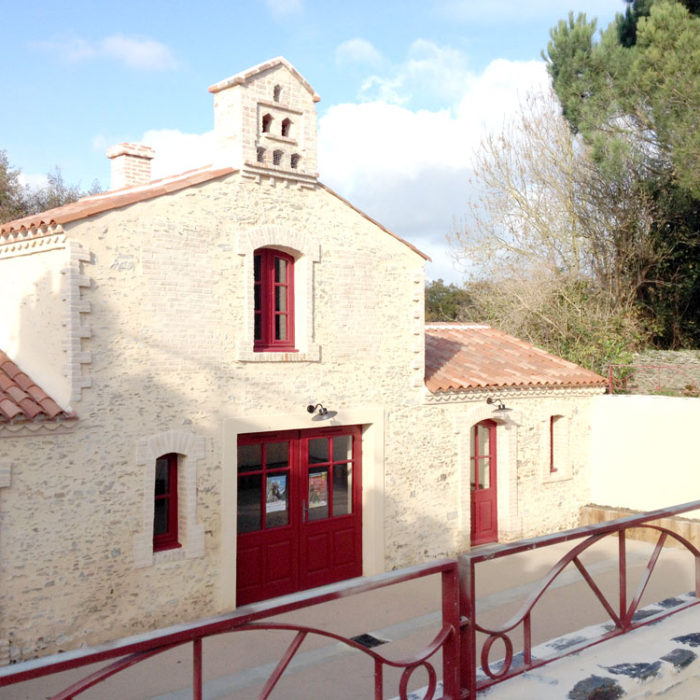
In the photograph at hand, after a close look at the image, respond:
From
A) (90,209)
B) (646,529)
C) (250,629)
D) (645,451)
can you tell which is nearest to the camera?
(250,629)

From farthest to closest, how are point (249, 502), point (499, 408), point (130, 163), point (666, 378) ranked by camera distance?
point (666, 378), point (499, 408), point (130, 163), point (249, 502)

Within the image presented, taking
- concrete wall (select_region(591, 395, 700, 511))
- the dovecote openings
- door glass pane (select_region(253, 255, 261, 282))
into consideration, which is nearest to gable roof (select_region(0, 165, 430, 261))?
the dovecote openings

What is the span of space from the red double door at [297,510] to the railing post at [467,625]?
6.54 meters

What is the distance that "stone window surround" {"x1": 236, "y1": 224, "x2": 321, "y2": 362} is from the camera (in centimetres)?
973

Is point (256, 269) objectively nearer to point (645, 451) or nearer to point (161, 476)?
point (161, 476)

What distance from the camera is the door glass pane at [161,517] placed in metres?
9.26

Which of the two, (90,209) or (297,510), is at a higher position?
(90,209)

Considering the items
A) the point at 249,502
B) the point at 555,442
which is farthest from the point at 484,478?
the point at 249,502

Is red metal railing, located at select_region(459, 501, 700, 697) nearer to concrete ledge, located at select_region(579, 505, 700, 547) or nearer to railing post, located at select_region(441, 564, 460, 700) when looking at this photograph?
railing post, located at select_region(441, 564, 460, 700)

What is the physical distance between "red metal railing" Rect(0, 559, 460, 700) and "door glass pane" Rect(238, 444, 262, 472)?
652cm

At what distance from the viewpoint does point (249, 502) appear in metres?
10.1

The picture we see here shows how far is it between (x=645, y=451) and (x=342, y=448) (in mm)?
6387

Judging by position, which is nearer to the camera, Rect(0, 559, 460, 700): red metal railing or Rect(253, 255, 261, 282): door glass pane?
Rect(0, 559, 460, 700): red metal railing

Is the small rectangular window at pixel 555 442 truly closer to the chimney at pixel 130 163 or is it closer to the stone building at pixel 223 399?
the stone building at pixel 223 399
